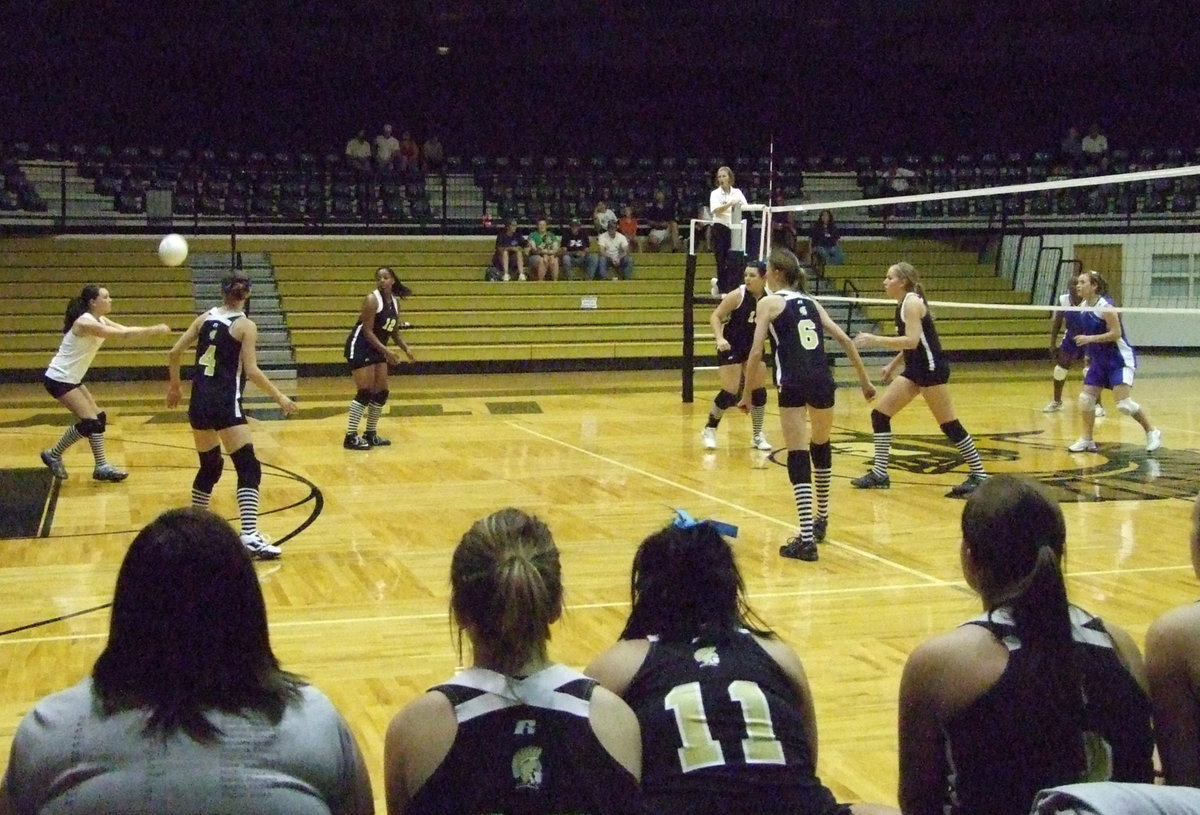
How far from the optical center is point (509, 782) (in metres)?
2.52

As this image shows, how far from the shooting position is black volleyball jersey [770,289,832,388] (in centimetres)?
807

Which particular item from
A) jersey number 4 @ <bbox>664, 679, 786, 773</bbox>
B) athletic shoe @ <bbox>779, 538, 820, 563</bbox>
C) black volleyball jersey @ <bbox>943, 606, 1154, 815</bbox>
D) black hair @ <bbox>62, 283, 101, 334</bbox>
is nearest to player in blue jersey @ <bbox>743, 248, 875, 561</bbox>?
athletic shoe @ <bbox>779, 538, 820, 563</bbox>

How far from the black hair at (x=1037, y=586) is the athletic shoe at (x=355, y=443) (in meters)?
9.96

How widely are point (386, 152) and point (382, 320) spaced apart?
1246 cm

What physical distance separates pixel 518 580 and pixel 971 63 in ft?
86.8

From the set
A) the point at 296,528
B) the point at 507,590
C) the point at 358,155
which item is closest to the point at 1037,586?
the point at 507,590

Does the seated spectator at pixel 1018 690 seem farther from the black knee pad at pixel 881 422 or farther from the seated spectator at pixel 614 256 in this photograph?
the seated spectator at pixel 614 256

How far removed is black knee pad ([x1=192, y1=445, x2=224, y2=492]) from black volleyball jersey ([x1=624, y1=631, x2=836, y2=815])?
5.69m

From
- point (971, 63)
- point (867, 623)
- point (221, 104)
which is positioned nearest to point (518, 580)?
point (867, 623)

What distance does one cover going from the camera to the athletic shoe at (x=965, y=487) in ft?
32.0

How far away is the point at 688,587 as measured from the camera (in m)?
2.97

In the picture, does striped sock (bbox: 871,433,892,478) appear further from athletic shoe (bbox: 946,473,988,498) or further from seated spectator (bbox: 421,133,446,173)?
seated spectator (bbox: 421,133,446,173)

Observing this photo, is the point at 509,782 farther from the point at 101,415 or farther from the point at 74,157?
the point at 74,157

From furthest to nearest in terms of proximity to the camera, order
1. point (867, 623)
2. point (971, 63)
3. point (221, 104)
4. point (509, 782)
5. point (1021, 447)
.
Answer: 1. point (971, 63)
2. point (221, 104)
3. point (1021, 447)
4. point (867, 623)
5. point (509, 782)
